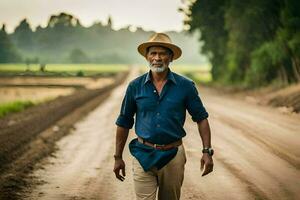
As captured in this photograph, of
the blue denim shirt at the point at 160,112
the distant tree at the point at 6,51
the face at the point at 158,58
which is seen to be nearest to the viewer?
the blue denim shirt at the point at 160,112

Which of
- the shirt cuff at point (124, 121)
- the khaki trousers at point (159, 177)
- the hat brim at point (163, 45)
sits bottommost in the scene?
the khaki trousers at point (159, 177)

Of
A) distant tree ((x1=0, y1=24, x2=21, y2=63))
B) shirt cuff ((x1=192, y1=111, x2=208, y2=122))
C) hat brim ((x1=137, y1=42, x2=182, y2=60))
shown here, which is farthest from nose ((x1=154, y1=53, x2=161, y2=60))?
distant tree ((x1=0, y1=24, x2=21, y2=63))

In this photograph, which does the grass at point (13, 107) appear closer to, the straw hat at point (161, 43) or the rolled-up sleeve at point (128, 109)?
the rolled-up sleeve at point (128, 109)

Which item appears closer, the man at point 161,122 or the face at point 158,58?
the man at point 161,122

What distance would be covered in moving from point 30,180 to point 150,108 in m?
5.23

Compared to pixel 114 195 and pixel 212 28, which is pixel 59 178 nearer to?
pixel 114 195

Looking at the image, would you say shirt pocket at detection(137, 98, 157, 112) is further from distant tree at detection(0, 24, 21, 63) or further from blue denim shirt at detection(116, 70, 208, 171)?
distant tree at detection(0, 24, 21, 63)

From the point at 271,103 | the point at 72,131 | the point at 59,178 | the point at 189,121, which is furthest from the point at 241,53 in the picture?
the point at 59,178

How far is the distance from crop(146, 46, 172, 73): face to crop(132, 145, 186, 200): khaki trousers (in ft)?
2.49

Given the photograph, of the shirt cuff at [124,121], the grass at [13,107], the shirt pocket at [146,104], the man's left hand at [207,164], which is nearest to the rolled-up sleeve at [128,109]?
the shirt cuff at [124,121]

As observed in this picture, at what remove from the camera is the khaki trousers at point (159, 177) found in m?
4.93

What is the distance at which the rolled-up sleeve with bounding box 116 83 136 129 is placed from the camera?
5098mm

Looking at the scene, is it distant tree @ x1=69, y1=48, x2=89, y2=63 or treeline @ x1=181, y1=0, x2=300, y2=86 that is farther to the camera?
distant tree @ x1=69, y1=48, x2=89, y2=63

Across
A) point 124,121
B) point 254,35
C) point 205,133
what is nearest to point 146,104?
point 124,121
